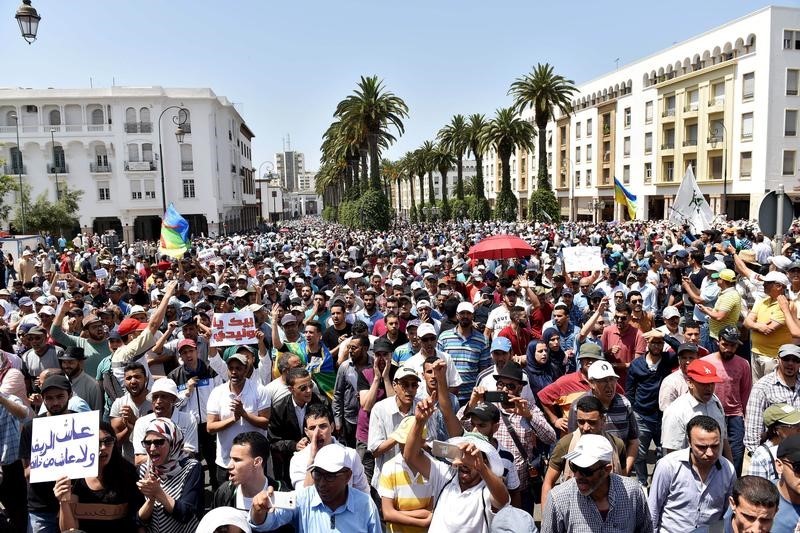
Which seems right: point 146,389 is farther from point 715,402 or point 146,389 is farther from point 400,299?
point 715,402

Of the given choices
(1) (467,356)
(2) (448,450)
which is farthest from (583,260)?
(2) (448,450)

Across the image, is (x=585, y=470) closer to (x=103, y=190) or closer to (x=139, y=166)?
(x=139, y=166)

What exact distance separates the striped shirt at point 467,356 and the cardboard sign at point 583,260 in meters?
4.39

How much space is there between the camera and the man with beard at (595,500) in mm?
3311

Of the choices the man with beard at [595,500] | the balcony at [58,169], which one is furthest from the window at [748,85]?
the balcony at [58,169]

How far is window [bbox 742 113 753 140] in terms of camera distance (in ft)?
159

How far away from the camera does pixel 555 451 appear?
13.7ft

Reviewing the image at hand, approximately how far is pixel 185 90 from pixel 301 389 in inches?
2247

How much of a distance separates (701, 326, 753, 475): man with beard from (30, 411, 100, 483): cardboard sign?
4715 mm

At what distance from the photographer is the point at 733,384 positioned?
551 centimetres

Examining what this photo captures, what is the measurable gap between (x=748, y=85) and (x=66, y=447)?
5526 cm

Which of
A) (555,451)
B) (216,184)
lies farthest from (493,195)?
(555,451)

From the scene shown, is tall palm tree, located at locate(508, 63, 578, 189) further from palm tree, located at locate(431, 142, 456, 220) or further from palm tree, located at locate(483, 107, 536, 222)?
palm tree, located at locate(431, 142, 456, 220)

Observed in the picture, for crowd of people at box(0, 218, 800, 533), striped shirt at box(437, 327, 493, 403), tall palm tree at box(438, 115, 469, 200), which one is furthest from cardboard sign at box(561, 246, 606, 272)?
tall palm tree at box(438, 115, 469, 200)
